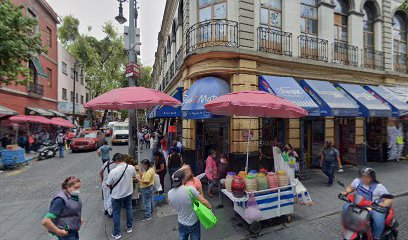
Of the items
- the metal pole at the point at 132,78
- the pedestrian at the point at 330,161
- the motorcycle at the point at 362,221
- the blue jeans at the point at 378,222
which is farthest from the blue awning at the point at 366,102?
the metal pole at the point at 132,78

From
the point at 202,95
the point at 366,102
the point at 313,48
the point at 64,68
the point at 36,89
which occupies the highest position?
the point at 64,68

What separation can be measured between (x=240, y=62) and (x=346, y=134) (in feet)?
25.9

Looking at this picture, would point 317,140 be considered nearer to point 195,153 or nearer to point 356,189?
point 195,153

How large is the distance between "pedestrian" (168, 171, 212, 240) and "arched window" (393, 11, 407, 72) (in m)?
15.9

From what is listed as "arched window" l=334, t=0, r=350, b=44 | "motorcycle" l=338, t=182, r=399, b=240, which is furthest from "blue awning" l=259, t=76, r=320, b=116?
"arched window" l=334, t=0, r=350, b=44

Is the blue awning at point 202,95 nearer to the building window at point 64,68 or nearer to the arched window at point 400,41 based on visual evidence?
the arched window at point 400,41

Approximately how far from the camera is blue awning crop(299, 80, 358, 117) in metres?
8.17

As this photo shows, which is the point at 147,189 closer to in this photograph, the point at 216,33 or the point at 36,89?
the point at 216,33

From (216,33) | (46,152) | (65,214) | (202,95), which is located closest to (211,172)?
(202,95)

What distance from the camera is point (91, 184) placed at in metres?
8.49

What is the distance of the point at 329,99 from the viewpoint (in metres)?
8.59

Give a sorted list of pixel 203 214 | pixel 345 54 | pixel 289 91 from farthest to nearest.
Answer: pixel 345 54 < pixel 289 91 < pixel 203 214

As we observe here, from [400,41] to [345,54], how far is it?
19.0 ft

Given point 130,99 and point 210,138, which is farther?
point 210,138
